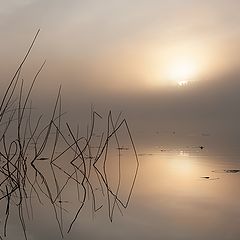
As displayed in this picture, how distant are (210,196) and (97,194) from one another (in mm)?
1853

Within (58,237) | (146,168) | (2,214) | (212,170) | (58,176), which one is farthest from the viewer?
(146,168)

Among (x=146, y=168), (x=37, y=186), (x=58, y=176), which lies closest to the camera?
(x=37, y=186)

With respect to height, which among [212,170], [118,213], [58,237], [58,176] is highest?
[212,170]

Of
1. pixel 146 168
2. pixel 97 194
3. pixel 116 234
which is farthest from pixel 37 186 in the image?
pixel 146 168

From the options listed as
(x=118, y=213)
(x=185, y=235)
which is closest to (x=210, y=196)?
(x=118, y=213)

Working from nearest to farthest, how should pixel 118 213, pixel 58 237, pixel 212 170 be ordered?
pixel 58 237, pixel 118 213, pixel 212 170

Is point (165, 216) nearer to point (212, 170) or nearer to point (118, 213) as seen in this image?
point (118, 213)

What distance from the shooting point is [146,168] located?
1188 cm

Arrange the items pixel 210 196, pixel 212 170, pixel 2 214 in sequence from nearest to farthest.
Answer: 1. pixel 2 214
2. pixel 210 196
3. pixel 212 170

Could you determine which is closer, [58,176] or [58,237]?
[58,237]

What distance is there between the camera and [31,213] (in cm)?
558

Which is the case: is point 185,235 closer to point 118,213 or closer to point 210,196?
point 118,213

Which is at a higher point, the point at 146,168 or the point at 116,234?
the point at 146,168

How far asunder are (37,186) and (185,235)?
4.09m
